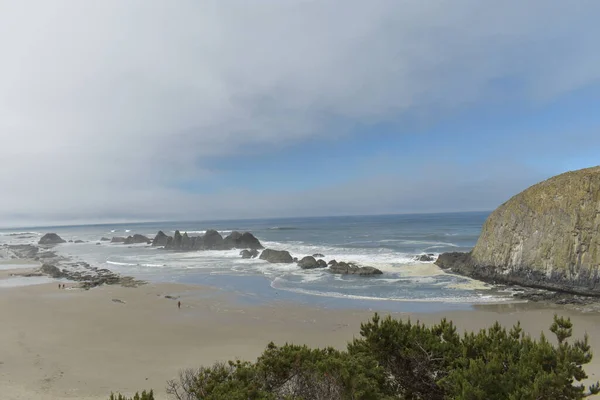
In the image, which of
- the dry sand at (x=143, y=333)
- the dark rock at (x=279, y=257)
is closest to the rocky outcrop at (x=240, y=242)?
the dark rock at (x=279, y=257)

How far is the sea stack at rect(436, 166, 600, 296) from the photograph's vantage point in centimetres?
2164

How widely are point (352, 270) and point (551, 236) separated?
1546cm

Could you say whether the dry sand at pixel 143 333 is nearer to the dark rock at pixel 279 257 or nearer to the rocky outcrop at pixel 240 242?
the dark rock at pixel 279 257

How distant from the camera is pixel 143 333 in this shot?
16.3m

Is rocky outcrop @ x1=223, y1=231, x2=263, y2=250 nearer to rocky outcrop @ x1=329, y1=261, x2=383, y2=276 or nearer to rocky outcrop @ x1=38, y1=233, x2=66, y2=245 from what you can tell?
rocky outcrop @ x1=329, y1=261, x2=383, y2=276

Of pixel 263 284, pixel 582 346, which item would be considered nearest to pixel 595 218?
pixel 582 346

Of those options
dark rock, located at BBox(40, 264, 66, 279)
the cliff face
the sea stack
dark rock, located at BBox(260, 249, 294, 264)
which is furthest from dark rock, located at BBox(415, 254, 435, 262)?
dark rock, located at BBox(40, 264, 66, 279)

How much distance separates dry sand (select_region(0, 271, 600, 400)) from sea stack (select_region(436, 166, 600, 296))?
16.7 ft

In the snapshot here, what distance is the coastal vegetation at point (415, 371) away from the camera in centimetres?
515

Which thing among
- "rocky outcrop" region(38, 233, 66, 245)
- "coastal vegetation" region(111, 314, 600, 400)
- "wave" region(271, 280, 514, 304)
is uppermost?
"coastal vegetation" region(111, 314, 600, 400)

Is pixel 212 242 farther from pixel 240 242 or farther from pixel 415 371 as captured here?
pixel 415 371

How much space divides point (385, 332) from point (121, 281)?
96.5 feet

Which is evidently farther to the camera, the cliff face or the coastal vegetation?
the cliff face

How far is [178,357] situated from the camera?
1327 centimetres
